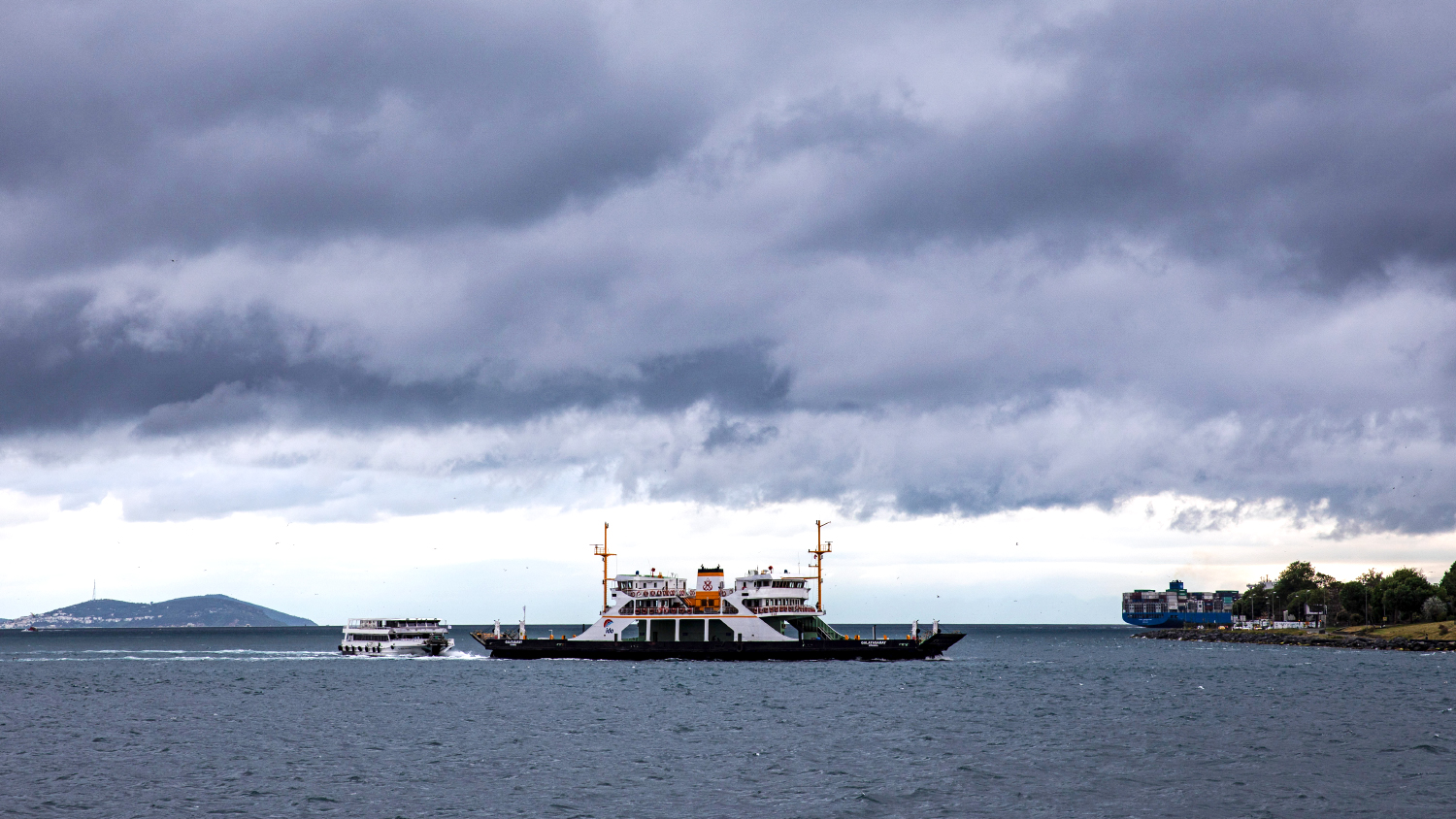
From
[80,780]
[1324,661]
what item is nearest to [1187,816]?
[80,780]

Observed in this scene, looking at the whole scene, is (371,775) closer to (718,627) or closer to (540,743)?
(540,743)

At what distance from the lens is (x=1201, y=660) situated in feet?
454

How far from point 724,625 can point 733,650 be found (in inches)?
100

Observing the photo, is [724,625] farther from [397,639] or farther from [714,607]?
[397,639]

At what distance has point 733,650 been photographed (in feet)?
358

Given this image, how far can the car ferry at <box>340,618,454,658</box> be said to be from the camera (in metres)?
143

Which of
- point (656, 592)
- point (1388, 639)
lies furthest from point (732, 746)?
point (1388, 639)

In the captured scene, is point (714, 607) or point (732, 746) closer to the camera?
point (732, 746)

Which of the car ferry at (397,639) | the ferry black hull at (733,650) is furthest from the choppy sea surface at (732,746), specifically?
the car ferry at (397,639)

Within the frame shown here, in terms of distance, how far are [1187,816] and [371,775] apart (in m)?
28.5

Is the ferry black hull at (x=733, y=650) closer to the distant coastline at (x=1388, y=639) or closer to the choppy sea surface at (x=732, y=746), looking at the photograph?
the choppy sea surface at (x=732, y=746)

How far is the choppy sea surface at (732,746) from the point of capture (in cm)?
3981

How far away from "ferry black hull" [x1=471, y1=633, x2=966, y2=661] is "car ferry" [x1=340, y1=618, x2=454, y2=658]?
79.1 ft

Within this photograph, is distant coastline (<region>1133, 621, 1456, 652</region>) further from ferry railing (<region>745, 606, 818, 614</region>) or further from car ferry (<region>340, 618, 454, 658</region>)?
car ferry (<region>340, 618, 454, 658</region>)
